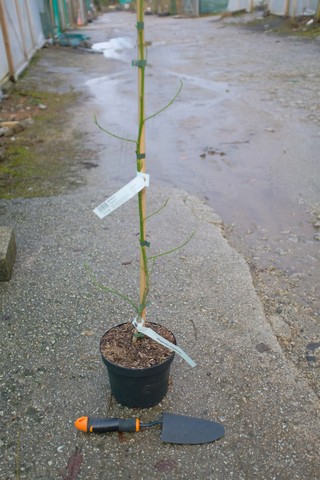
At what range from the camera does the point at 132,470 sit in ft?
6.05

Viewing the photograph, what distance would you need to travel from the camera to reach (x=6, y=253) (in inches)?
117

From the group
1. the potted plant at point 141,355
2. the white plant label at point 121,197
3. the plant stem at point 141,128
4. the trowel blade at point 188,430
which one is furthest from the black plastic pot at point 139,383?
the white plant label at point 121,197

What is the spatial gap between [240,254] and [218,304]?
30.3 inches

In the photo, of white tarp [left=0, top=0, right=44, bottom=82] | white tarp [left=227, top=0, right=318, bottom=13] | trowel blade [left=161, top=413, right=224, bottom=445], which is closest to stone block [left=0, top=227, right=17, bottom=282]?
trowel blade [left=161, top=413, right=224, bottom=445]

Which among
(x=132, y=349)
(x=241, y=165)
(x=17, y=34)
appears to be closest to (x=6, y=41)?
(x=17, y=34)

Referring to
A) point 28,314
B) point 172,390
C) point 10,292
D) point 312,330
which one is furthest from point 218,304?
point 10,292

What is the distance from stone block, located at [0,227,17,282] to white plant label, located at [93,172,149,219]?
4.70 ft

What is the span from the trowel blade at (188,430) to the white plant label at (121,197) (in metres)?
1.00

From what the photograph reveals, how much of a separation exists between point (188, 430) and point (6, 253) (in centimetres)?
172

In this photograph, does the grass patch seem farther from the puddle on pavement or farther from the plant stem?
the plant stem

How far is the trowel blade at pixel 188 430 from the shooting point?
1.95 metres

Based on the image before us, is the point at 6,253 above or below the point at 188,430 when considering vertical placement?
above

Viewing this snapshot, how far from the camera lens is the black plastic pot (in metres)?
1.96

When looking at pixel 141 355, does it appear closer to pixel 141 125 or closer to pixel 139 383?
pixel 139 383
